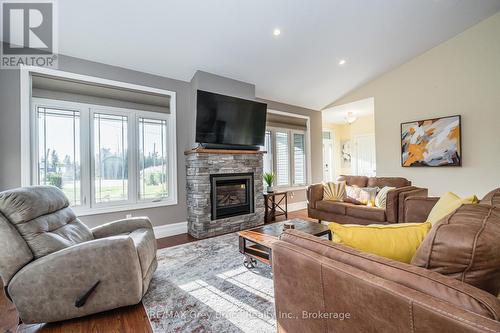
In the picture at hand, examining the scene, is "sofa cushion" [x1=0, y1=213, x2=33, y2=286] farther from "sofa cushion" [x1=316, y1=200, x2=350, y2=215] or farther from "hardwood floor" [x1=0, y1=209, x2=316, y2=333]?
"sofa cushion" [x1=316, y1=200, x2=350, y2=215]

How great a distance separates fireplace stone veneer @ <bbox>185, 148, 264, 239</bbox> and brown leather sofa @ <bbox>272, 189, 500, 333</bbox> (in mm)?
2772

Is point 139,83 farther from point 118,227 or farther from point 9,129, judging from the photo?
point 118,227

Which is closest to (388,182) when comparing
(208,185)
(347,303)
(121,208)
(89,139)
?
(208,185)

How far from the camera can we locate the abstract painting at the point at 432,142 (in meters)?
4.21

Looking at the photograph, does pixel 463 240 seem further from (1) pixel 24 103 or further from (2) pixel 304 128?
(2) pixel 304 128

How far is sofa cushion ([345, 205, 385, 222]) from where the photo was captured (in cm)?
338

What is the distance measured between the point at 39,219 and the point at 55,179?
1747 millimetres

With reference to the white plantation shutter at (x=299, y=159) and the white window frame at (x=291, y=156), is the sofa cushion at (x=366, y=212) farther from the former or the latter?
the white plantation shutter at (x=299, y=159)

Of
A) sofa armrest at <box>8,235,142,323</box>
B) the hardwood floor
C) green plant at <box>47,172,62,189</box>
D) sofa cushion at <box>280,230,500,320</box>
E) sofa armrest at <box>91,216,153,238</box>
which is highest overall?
green plant at <box>47,172,62,189</box>

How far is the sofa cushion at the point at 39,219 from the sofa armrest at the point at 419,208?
3367 millimetres

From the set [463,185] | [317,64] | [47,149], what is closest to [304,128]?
[317,64]

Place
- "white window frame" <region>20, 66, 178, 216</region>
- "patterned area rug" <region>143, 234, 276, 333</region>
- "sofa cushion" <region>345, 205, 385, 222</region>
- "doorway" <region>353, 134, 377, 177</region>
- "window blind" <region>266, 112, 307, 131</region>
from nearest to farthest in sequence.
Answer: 1. "patterned area rug" <region>143, 234, 276, 333</region>
2. "white window frame" <region>20, 66, 178, 216</region>
3. "sofa cushion" <region>345, 205, 385, 222</region>
4. "window blind" <region>266, 112, 307, 131</region>
5. "doorway" <region>353, 134, 377, 177</region>

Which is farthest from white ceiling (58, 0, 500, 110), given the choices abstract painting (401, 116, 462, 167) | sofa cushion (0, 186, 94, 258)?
sofa cushion (0, 186, 94, 258)

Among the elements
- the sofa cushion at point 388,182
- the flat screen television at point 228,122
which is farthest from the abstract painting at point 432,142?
the flat screen television at point 228,122
